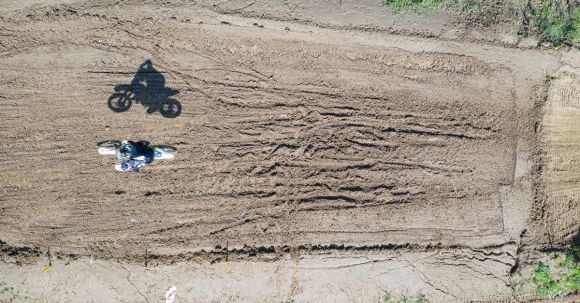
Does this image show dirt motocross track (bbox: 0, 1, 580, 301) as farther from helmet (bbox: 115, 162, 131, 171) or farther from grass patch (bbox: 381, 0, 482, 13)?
grass patch (bbox: 381, 0, 482, 13)

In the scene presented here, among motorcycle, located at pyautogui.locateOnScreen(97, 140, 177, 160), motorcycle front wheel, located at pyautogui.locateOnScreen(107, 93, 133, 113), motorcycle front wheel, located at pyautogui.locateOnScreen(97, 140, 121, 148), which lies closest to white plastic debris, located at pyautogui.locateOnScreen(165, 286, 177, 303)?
motorcycle, located at pyautogui.locateOnScreen(97, 140, 177, 160)

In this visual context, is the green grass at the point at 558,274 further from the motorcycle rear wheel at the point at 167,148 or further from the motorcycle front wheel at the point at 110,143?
the motorcycle front wheel at the point at 110,143

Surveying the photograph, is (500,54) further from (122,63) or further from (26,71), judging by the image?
(26,71)

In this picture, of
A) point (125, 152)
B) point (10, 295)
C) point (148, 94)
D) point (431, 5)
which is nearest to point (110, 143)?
point (125, 152)

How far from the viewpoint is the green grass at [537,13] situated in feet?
25.4

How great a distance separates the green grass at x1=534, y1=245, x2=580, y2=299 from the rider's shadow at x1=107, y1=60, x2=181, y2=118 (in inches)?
324

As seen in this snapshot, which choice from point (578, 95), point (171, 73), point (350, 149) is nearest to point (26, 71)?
point (171, 73)

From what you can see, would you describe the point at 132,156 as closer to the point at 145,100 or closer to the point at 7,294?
the point at 145,100

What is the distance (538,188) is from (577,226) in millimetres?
1201

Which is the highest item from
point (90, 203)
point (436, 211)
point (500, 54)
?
point (500, 54)

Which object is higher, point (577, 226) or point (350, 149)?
point (350, 149)

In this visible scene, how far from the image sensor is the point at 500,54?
777 cm

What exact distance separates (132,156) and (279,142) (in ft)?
9.38

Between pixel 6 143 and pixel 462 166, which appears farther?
pixel 462 166
